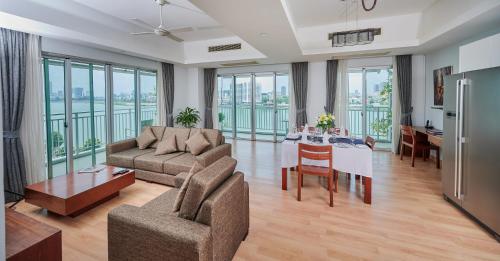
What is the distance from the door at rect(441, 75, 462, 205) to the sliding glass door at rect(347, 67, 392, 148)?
3.47 metres

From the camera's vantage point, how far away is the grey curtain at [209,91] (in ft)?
27.0

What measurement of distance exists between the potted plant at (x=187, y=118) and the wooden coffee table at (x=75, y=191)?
4.06m

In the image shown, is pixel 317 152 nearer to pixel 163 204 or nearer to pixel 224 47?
pixel 163 204

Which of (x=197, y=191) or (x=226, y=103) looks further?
(x=226, y=103)

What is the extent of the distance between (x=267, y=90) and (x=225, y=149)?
4025mm

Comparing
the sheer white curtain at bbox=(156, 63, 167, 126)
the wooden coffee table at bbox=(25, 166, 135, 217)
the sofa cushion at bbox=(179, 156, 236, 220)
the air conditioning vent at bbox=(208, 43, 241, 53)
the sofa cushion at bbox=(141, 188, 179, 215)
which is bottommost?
the wooden coffee table at bbox=(25, 166, 135, 217)

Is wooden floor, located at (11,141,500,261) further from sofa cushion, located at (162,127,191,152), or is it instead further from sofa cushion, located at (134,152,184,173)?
sofa cushion, located at (162,127,191,152)

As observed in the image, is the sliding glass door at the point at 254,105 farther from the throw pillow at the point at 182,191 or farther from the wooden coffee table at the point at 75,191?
the throw pillow at the point at 182,191

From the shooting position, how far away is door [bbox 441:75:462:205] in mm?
3011

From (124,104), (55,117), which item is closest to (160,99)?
(124,104)

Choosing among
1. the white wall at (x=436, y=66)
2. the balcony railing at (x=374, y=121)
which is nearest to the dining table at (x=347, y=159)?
the white wall at (x=436, y=66)

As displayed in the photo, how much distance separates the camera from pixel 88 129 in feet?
A: 17.2

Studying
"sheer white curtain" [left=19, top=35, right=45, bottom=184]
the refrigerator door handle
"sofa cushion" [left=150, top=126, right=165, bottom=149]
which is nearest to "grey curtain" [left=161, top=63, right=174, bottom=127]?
"sofa cushion" [left=150, top=126, right=165, bottom=149]

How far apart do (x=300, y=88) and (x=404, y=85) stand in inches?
102
